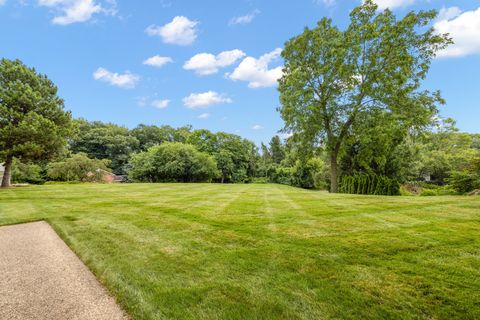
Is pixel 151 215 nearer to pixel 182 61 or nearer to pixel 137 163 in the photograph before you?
pixel 182 61

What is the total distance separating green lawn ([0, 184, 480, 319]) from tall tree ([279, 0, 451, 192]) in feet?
30.8

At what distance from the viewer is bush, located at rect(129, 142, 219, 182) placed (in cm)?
2911

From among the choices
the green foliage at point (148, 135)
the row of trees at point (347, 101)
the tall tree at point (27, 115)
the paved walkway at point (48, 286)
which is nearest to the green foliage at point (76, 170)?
the row of trees at point (347, 101)

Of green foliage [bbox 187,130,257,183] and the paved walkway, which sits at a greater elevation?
green foliage [bbox 187,130,257,183]

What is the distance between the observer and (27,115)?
12.9m

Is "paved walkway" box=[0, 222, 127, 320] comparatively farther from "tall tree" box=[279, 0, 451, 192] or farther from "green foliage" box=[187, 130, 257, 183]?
"green foliage" box=[187, 130, 257, 183]

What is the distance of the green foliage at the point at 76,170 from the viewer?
26391 mm

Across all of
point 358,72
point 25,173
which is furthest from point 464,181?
point 25,173

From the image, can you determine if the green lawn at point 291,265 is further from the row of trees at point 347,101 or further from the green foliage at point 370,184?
the green foliage at point 370,184

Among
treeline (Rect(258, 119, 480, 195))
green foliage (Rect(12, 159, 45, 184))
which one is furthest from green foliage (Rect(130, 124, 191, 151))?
treeline (Rect(258, 119, 480, 195))

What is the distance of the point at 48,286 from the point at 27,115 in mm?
14660

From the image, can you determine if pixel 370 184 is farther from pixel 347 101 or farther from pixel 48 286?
pixel 48 286

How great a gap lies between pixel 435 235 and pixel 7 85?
19.7m

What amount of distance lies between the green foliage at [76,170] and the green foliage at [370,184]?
2782cm
